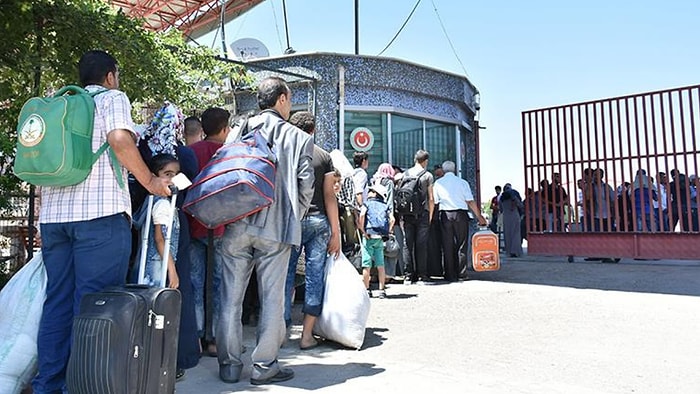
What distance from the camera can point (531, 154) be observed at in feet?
36.7

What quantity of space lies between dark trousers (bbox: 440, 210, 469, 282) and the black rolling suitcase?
5784mm

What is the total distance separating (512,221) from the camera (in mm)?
12125

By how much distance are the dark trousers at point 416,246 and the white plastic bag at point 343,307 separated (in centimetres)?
359

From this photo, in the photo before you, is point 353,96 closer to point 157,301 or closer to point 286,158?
point 286,158

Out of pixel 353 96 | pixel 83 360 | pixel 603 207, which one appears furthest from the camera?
pixel 603 207

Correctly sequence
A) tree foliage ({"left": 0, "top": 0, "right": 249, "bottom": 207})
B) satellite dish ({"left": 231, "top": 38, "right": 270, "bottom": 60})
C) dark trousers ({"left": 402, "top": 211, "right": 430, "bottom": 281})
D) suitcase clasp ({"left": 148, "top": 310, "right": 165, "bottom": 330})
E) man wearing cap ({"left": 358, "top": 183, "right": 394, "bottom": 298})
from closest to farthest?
suitcase clasp ({"left": 148, "top": 310, "right": 165, "bottom": 330}), tree foliage ({"left": 0, "top": 0, "right": 249, "bottom": 207}), man wearing cap ({"left": 358, "top": 183, "right": 394, "bottom": 298}), dark trousers ({"left": 402, "top": 211, "right": 430, "bottom": 281}), satellite dish ({"left": 231, "top": 38, "right": 270, "bottom": 60})

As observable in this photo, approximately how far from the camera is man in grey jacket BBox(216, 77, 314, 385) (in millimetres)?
3203

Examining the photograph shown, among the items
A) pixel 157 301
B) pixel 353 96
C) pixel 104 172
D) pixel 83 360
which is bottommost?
pixel 83 360

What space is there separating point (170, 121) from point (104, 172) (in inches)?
22.6

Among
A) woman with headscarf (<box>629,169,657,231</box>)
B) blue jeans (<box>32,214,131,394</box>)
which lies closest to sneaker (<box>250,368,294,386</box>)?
blue jeans (<box>32,214,131,394</box>)

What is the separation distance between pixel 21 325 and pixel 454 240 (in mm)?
5974

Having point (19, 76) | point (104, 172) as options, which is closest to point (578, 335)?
point (104, 172)

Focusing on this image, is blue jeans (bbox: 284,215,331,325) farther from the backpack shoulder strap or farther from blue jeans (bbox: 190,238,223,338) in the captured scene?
the backpack shoulder strap

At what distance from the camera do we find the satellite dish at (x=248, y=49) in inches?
405
